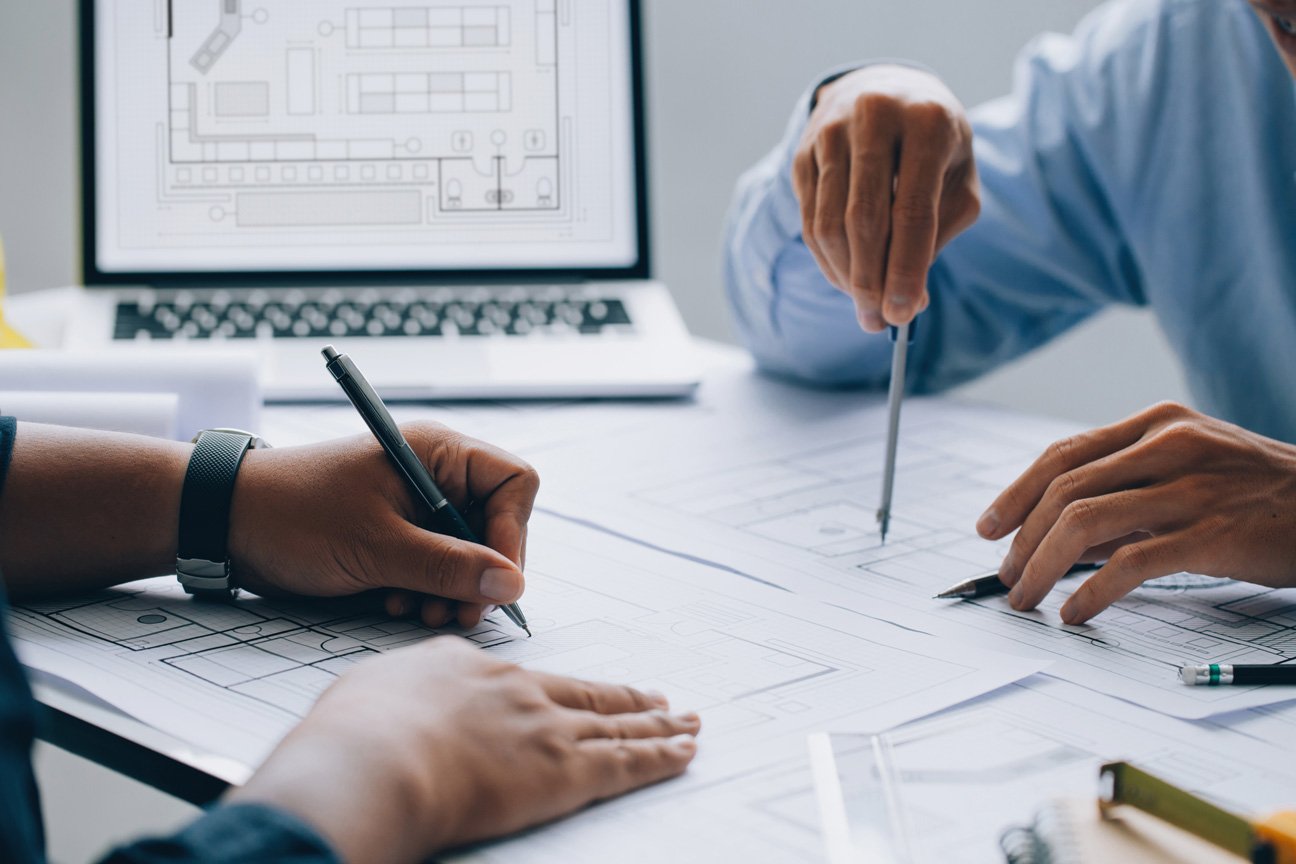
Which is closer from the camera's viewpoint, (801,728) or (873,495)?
(801,728)

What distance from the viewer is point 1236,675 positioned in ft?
1.82

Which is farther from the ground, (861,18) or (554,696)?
(861,18)

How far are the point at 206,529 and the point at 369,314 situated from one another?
20.6 inches

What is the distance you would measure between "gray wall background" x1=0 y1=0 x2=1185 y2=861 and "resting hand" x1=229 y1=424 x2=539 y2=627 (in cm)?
113

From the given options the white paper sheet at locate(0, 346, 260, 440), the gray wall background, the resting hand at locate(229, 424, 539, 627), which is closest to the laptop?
the white paper sheet at locate(0, 346, 260, 440)

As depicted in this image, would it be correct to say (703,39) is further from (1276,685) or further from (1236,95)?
(1276,685)

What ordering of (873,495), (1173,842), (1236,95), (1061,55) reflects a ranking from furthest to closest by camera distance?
(1061,55) < (1236,95) < (873,495) < (1173,842)

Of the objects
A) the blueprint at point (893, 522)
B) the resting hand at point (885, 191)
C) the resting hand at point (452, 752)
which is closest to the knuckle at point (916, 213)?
Result: the resting hand at point (885, 191)

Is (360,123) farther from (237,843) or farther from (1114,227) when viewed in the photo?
(237,843)

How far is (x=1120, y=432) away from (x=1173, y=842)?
336 millimetres

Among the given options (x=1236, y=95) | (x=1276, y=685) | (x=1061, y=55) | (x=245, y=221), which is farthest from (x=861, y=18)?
(x=1276, y=685)

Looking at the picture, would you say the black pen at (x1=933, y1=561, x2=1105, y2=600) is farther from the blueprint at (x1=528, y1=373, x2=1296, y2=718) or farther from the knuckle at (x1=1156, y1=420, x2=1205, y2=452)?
the knuckle at (x1=1156, y1=420, x2=1205, y2=452)

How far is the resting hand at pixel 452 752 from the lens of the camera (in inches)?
15.9

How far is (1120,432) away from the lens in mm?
704
